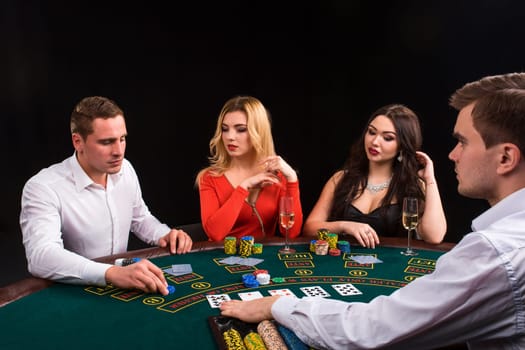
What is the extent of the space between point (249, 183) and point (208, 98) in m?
2.37

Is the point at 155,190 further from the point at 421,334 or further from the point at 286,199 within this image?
the point at 421,334

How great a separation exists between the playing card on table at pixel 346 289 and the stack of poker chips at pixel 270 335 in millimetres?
441

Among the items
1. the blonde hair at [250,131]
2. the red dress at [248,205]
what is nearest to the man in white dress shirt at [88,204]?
the red dress at [248,205]

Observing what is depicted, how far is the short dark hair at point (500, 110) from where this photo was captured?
1229mm

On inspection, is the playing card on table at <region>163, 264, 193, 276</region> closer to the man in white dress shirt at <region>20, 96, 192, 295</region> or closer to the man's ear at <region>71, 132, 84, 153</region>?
the man in white dress shirt at <region>20, 96, 192, 295</region>

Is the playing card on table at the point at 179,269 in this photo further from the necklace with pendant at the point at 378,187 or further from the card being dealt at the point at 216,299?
the necklace with pendant at the point at 378,187

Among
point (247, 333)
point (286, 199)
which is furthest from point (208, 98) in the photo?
point (247, 333)

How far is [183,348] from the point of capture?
1351 millimetres

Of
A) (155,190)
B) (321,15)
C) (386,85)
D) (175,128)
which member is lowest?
(155,190)

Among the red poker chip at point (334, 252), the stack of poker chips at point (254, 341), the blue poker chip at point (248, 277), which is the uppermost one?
the stack of poker chips at point (254, 341)

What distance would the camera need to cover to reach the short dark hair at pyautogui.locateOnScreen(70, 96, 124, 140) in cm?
245

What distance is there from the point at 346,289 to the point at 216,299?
51cm

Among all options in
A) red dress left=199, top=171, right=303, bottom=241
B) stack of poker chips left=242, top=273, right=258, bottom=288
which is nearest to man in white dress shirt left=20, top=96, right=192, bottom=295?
red dress left=199, top=171, right=303, bottom=241

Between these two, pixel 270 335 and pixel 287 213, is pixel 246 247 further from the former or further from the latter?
pixel 270 335
